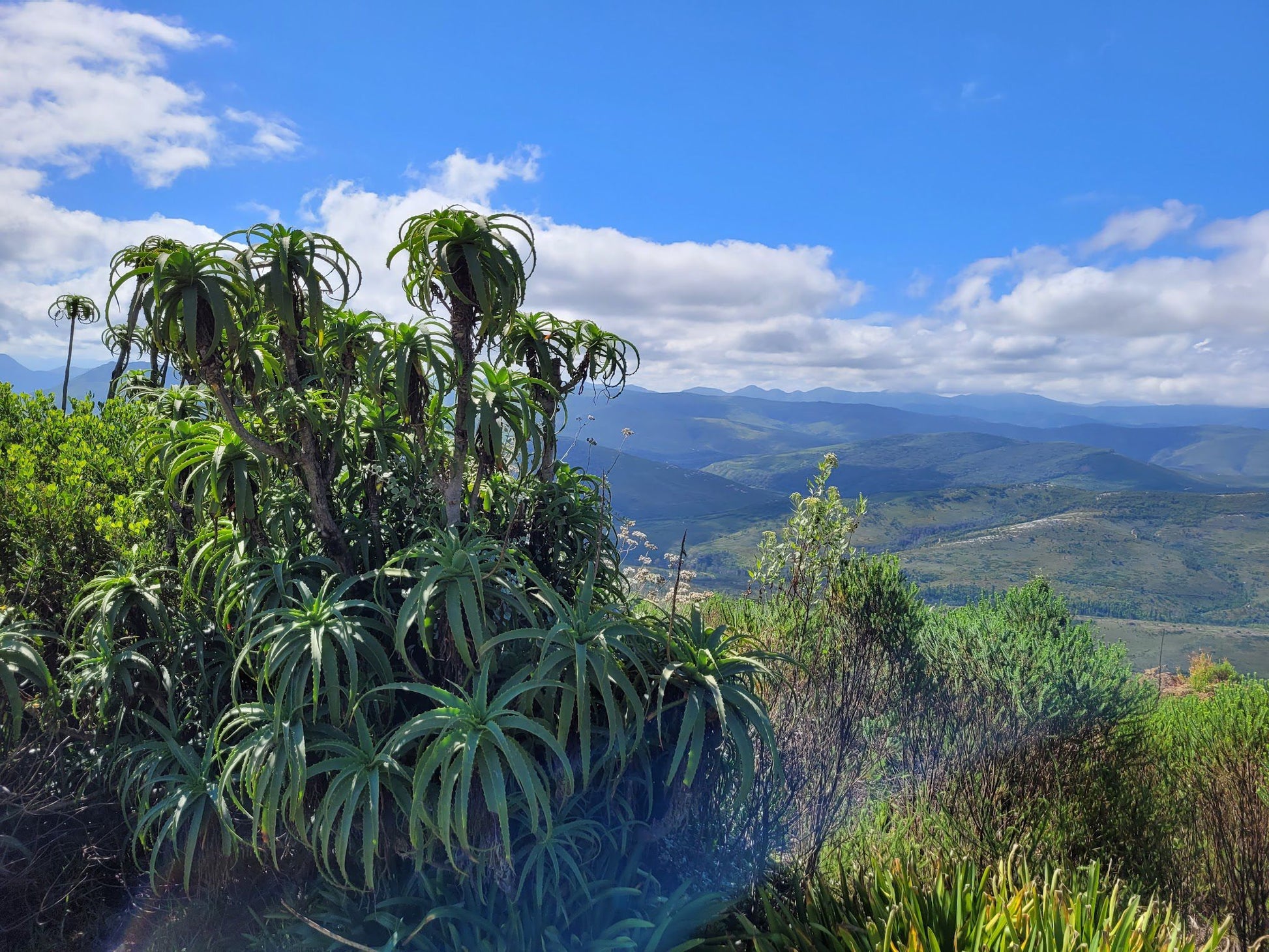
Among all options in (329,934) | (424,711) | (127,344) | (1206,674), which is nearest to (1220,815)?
(424,711)

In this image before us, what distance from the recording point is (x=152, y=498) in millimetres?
4168

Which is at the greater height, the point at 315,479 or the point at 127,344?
the point at 127,344

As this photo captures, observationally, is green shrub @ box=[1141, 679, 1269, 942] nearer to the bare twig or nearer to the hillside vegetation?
the hillside vegetation

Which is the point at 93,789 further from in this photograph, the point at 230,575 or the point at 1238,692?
the point at 1238,692

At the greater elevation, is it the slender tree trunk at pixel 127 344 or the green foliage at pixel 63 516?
the slender tree trunk at pixel 127 344

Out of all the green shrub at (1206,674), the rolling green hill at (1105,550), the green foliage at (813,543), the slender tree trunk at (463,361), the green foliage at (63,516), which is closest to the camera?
the slender tree trunk at (463,361)

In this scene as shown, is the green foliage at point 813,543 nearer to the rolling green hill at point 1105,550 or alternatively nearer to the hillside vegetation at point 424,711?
the hillside vegetation at point 424,711

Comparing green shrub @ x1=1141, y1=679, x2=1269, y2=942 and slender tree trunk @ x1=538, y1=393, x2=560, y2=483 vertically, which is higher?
slender tree trunk @ x1=538, y1=393, x2=560, y2=483

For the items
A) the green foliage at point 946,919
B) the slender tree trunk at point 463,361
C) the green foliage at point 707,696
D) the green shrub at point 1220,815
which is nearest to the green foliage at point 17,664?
the slender tree trunk at point 463,361

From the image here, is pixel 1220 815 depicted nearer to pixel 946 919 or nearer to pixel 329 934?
pixel 946 919

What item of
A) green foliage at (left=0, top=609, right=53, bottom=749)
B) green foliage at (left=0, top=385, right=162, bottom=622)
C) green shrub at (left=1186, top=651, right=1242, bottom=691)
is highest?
green foliage at (left=0, top=385, right=162, bottom=622)

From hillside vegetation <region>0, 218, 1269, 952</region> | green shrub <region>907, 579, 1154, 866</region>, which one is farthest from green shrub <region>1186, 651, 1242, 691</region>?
hillside vegetation <region>0, 218, 1269, 952</region>

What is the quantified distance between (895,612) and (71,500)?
523cm

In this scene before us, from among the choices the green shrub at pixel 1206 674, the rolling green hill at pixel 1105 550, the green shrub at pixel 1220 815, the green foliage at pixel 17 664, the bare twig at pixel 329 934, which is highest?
the green foliage at pixel 17 664
